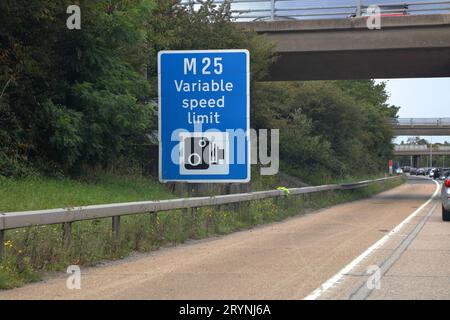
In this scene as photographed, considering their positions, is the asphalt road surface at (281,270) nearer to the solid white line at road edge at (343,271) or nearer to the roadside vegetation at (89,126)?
the solid white line at road edge at (343,271)

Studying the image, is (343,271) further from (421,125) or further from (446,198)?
(421,125)

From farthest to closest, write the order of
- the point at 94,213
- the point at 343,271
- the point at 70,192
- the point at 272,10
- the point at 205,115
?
the point at 272,10 < the point at 205,115 < the point at 70,192 < the point at 94,213 < the point at 343,271

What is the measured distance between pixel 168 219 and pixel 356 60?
2041cm

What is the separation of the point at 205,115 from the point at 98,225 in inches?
209

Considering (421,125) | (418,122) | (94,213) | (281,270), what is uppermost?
(418,122)

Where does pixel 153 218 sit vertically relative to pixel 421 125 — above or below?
below

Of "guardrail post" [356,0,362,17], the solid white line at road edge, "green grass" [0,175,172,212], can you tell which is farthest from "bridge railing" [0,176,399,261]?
"guardrail post" [356,0,362,17]

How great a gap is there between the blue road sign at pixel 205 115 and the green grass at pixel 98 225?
47.0 inches

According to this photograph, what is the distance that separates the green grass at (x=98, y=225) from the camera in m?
9.91

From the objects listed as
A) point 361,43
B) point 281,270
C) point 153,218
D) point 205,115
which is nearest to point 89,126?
point 205,115

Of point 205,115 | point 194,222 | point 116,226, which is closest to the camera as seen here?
point 116,226

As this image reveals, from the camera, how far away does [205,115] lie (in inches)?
667
